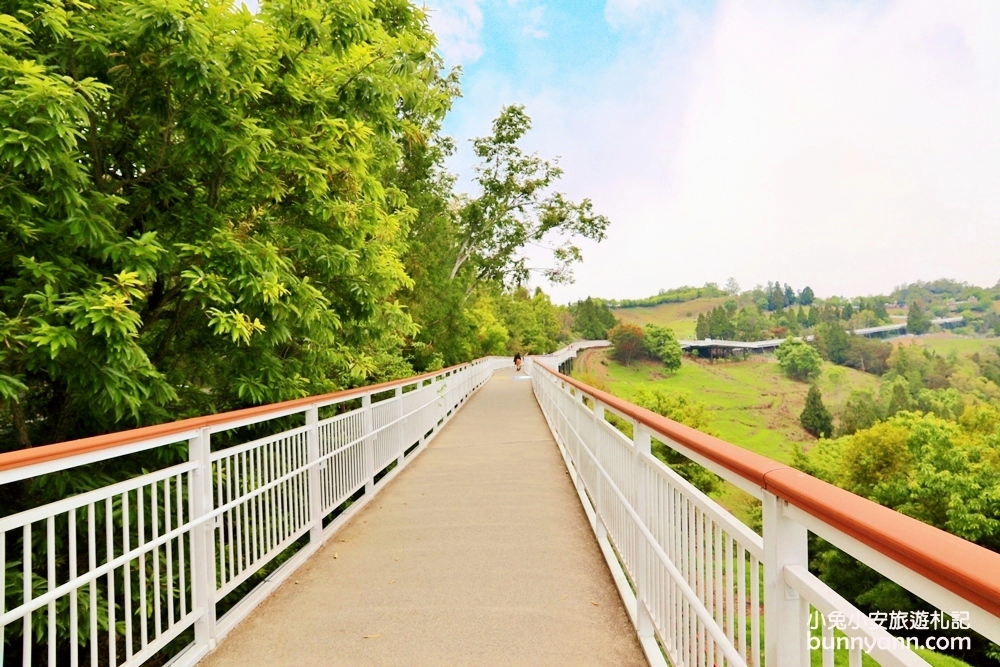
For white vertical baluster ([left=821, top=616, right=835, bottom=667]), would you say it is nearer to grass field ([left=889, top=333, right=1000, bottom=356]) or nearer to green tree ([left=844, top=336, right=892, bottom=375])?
green tree ([left=844, top=336, right=892, bottom=375])

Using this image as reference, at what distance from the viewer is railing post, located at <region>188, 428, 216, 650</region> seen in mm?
2658

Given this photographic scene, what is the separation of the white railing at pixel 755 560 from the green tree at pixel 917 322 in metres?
156

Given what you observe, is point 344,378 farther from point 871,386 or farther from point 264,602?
point 871,386

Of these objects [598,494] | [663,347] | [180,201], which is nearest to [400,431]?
[598,494]

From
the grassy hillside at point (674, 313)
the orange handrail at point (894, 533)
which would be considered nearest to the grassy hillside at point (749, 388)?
the grassy hillside at point (674, 313)

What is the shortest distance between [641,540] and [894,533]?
81.1 inches

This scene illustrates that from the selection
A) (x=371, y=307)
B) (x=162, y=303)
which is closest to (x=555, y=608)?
(x=371, y=307)

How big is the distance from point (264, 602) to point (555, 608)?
1714mm

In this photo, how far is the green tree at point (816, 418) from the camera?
2758 inches

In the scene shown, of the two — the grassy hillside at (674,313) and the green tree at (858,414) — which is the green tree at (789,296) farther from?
the green tree at (858,414)

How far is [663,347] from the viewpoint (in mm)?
101062

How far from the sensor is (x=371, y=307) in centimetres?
573

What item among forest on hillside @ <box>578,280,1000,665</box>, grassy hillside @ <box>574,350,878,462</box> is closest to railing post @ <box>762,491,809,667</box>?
forest on hillside @ <box>578,280,1000,665</box>

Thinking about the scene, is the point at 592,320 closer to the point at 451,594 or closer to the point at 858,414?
the point at 858,414
